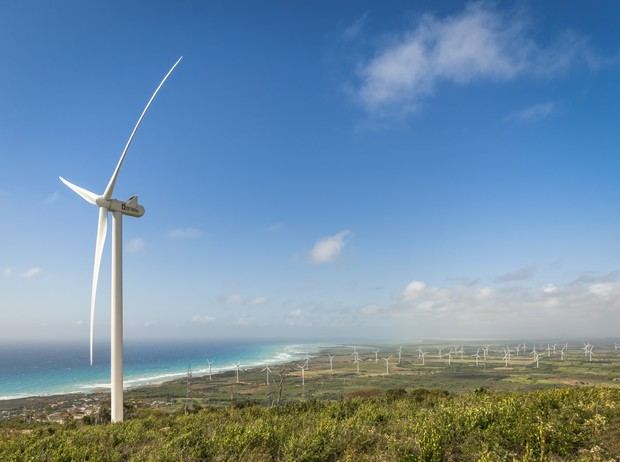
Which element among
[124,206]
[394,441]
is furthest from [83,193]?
[394,441]

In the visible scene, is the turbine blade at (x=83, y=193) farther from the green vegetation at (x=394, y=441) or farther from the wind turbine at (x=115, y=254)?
the green vegetation at (x=394, y=441)

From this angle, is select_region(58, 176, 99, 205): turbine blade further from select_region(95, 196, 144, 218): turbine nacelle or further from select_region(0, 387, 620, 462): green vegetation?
select_region(0, 387, 620, 462): green vegetation

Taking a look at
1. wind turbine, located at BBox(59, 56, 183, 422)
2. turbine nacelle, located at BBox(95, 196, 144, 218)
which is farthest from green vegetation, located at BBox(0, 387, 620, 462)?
turbine nacelle, located at BBox(95, 196, 144, 218)

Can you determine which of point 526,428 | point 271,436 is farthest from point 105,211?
point 526,428

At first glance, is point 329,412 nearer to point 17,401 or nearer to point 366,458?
point 366,458

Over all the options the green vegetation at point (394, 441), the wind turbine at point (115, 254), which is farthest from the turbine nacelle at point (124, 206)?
the green vegetation at point (394, 441)

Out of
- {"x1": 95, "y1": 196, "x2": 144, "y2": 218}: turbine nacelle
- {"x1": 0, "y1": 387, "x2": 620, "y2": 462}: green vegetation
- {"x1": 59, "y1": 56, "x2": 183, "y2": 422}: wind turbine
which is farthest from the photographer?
{"x1": 95, "y1": 196, "x2": 144, "y2": 218}: turbine nacelle

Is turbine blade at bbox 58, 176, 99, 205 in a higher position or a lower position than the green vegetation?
higher
